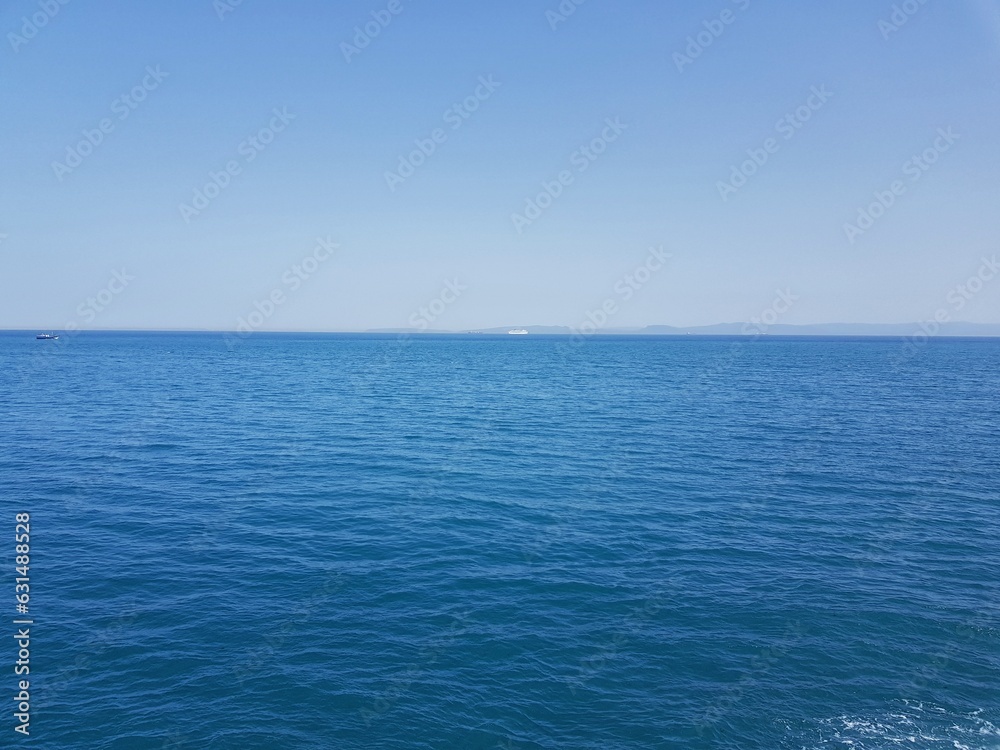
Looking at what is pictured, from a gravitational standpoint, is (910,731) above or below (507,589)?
below

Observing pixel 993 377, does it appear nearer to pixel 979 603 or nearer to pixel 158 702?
pixel 979 603

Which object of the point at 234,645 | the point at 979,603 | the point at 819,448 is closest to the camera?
the point at 234,645

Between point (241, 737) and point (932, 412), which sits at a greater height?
point (932, 412)

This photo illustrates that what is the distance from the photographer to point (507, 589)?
96.8 ft

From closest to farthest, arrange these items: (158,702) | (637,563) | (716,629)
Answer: (158,702), (716,629), (637,563)

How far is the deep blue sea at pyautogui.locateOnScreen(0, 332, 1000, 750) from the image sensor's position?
20.8 meters

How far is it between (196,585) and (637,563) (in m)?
23.4

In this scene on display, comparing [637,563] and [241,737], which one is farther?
[637,563]

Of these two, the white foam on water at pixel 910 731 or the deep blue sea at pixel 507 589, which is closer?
the white foam on water at pixel 910 731

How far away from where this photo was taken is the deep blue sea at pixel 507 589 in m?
20.8

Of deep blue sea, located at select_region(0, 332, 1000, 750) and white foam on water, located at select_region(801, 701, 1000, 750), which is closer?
white foam on water, located at select_region(801, 701, 1000, 750)

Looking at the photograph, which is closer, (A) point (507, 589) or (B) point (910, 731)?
(B) point (910, 731)

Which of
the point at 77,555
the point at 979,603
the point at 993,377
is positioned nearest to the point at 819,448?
the point at 979,603

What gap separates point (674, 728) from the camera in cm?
2050
